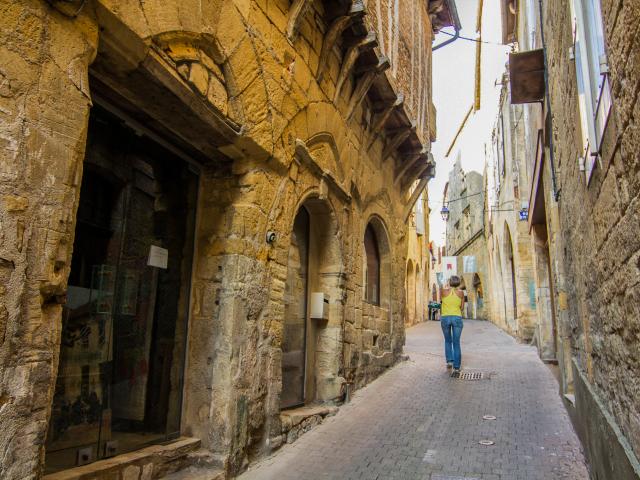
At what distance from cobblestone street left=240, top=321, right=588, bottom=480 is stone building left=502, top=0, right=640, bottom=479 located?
0.40m

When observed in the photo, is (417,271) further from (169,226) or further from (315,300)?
(169,226)

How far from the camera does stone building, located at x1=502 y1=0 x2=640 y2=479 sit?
175cm

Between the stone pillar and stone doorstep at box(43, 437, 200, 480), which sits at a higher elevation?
the stone pillar

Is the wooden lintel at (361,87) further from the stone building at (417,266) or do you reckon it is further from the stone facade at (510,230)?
the stone building at (417,266)

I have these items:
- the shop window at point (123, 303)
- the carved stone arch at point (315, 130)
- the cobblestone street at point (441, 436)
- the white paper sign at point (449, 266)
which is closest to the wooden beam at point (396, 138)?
the carved stone arch at point (315, 130)

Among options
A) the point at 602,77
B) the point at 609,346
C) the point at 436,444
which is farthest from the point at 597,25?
the point at 436,444

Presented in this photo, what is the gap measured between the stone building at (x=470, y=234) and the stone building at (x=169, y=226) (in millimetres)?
16648

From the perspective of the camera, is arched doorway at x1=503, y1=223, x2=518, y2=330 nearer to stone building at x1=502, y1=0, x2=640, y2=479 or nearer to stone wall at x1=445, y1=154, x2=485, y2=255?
stone wall at x1=445, y1=154, x2=485, y2=255

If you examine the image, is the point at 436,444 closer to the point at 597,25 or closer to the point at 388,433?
the point at 388,433

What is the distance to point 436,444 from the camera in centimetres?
436

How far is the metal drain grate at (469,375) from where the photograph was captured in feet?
23.6

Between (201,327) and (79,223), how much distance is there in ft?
4.10

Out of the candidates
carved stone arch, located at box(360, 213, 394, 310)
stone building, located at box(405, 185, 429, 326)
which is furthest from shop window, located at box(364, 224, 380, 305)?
stone building, located at box(405, 185, 429, 326)

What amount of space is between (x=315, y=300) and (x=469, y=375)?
10.4 feet
